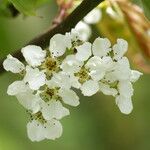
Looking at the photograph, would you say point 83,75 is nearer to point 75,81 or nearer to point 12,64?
point 75,81

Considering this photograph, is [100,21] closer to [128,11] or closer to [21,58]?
[128,11]

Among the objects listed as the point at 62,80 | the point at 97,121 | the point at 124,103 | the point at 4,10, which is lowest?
the point at 124,103

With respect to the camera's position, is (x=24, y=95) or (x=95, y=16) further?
(x=95, y=16)

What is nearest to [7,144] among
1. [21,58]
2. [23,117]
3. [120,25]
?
[23,117]

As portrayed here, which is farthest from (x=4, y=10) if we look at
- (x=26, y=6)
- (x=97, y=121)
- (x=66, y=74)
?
(x=97, y=121)

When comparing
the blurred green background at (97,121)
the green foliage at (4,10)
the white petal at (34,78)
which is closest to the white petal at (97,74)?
the white petal at (34,78)

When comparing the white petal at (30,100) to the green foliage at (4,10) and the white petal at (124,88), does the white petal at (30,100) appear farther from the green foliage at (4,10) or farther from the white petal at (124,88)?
the green foliage at (4,10)

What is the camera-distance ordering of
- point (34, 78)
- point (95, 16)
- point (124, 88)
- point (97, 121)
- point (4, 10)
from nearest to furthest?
point (34, 78), point (124, 88), point (4, 10), point (95, 16), point (97, 121)
